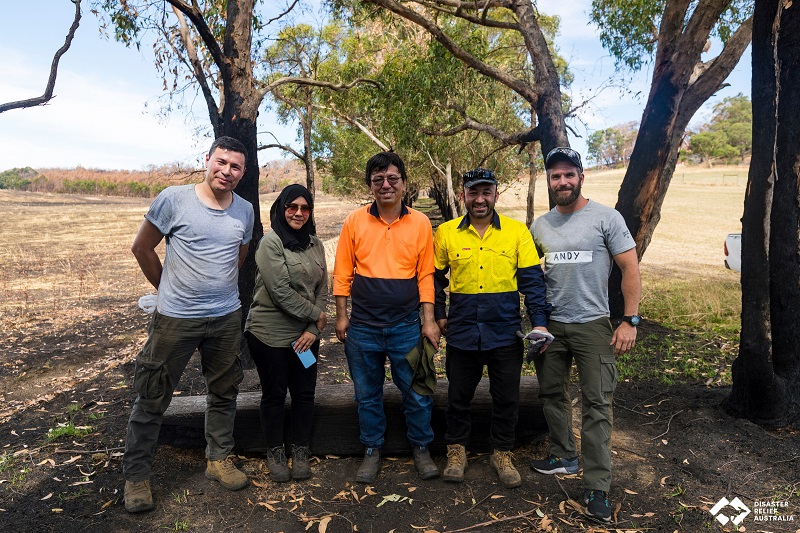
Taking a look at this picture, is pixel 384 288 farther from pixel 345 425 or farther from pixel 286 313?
pixel 345 425

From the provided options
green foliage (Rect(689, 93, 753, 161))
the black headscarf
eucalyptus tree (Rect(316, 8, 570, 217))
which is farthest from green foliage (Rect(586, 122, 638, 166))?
the black headscarf

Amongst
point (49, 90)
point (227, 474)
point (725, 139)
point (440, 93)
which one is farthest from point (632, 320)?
point (725, 139)

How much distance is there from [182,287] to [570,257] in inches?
94.3

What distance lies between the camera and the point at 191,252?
3381 millimetres

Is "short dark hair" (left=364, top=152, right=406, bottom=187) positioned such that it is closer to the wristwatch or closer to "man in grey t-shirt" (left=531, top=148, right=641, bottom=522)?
"man in grey t-shirt" (left=531, top=148, right=641, bottom=522)

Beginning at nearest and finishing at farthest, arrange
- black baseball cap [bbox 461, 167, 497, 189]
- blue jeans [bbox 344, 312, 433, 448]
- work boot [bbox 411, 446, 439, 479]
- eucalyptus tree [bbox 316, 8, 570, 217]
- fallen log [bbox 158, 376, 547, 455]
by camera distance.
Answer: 1. black baseball cap [bbox 461, 167, 497, 189]
2. blue jeans [bbox 344, 312, 433, 448]
3. work boot [bbox 411, 446, 439, 479]
4. fallen log [bbox 158, 376, 547, 455]
5. eucalyptus tree [bbox 316, 8, 570, 217]

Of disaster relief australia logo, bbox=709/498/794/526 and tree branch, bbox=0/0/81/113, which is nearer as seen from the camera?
disaster relief australia logo, bbox=709/498/794/526

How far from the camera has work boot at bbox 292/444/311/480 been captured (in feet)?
12.5

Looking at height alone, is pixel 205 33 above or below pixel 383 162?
above

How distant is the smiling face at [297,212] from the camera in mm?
3553

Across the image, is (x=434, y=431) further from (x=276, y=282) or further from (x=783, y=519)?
(x=783, y=519)

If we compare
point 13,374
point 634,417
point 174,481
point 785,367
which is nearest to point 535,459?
point 634,417

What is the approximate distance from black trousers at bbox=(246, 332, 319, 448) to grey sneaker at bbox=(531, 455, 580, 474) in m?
1.63

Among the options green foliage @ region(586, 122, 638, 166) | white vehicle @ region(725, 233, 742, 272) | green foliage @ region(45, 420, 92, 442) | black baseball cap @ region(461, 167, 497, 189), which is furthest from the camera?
green foliage @ region(586, 122, 638, 166)
